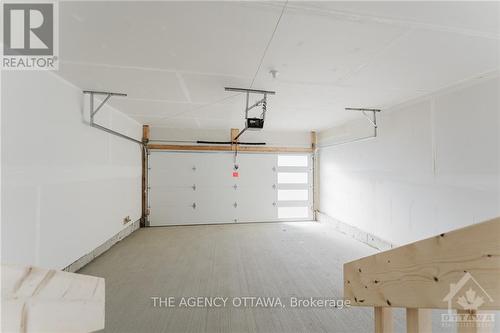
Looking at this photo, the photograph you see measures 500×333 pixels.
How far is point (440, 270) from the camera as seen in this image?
1.90 ft

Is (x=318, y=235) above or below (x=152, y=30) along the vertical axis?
below

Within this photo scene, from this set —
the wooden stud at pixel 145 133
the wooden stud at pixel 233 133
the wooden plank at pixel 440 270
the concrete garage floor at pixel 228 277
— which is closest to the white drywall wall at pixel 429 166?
the concrete garage floor at pixel 228 277

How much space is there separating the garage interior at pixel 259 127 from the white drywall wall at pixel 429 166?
2 cm

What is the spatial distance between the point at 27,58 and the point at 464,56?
146 inches

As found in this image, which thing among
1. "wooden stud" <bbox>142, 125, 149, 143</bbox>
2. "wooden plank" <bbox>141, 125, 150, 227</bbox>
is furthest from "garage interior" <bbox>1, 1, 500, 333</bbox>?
"wooden stud" <bbox>142, 125, 149, 143</bbox>

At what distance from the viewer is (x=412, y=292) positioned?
67 cm

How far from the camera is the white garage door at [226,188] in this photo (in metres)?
5.10

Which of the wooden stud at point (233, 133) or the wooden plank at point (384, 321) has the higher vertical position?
the wooden stud at point (233, 133)

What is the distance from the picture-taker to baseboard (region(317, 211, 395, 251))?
3.48m

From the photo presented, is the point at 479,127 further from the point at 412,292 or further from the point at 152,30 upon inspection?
the point at 152,30

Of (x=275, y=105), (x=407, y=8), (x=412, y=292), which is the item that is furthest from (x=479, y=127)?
(x=412, y=292)

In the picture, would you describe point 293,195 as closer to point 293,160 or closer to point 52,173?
point 293,160

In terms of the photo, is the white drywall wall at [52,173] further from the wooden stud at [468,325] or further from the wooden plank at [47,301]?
the wooden stud at [468,325]

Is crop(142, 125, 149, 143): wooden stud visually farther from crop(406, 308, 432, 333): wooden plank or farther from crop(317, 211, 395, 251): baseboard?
crop(406, 308, 432, 333): wooden plank
